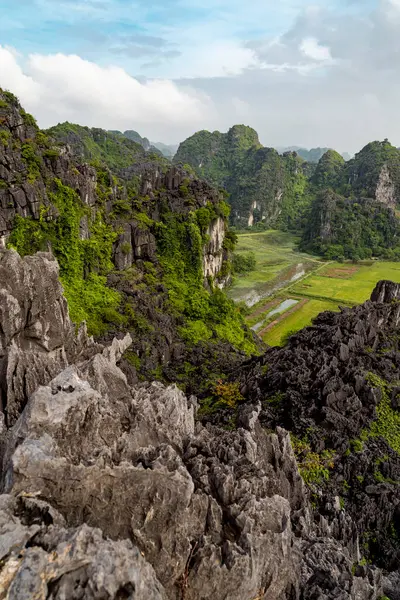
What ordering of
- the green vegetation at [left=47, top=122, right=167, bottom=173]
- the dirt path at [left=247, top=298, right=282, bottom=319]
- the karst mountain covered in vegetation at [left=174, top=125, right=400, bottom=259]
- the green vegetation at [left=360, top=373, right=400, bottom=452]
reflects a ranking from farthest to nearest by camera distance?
the karst mountain covered in vegetation at [left=174, top=125, right=400, bottom=259], the green vegetation at [left=47, top=122, right=167, bottom=173], the dirt path at [left=247, top=298, right=282, bottom=319], the green vegetation at [left=360, top=373, right=400, bottom=452]

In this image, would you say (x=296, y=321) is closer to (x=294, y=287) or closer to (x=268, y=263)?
(x=294, y=287)

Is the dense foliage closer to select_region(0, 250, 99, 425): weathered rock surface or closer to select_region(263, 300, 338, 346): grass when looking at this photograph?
select_region(263, 300, 338, 346): grass

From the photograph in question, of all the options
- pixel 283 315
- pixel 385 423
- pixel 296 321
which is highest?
pixel 385 423

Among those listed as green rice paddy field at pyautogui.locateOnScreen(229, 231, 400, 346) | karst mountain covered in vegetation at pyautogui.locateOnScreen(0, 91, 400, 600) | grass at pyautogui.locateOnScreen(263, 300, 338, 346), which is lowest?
grass at pyautogui.locateOnScreen(263, 300, 338, 346)

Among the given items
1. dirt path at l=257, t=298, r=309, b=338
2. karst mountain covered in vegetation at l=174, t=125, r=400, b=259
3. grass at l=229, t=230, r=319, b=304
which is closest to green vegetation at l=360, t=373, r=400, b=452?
dirt path at l=257, t=298, r=309, b=338

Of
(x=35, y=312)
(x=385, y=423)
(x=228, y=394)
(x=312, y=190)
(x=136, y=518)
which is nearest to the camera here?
(x=136, y=518)

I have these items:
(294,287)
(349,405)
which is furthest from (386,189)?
(349,405)

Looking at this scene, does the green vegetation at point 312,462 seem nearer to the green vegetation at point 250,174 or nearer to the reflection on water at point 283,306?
the reflection on water at point 283,306
